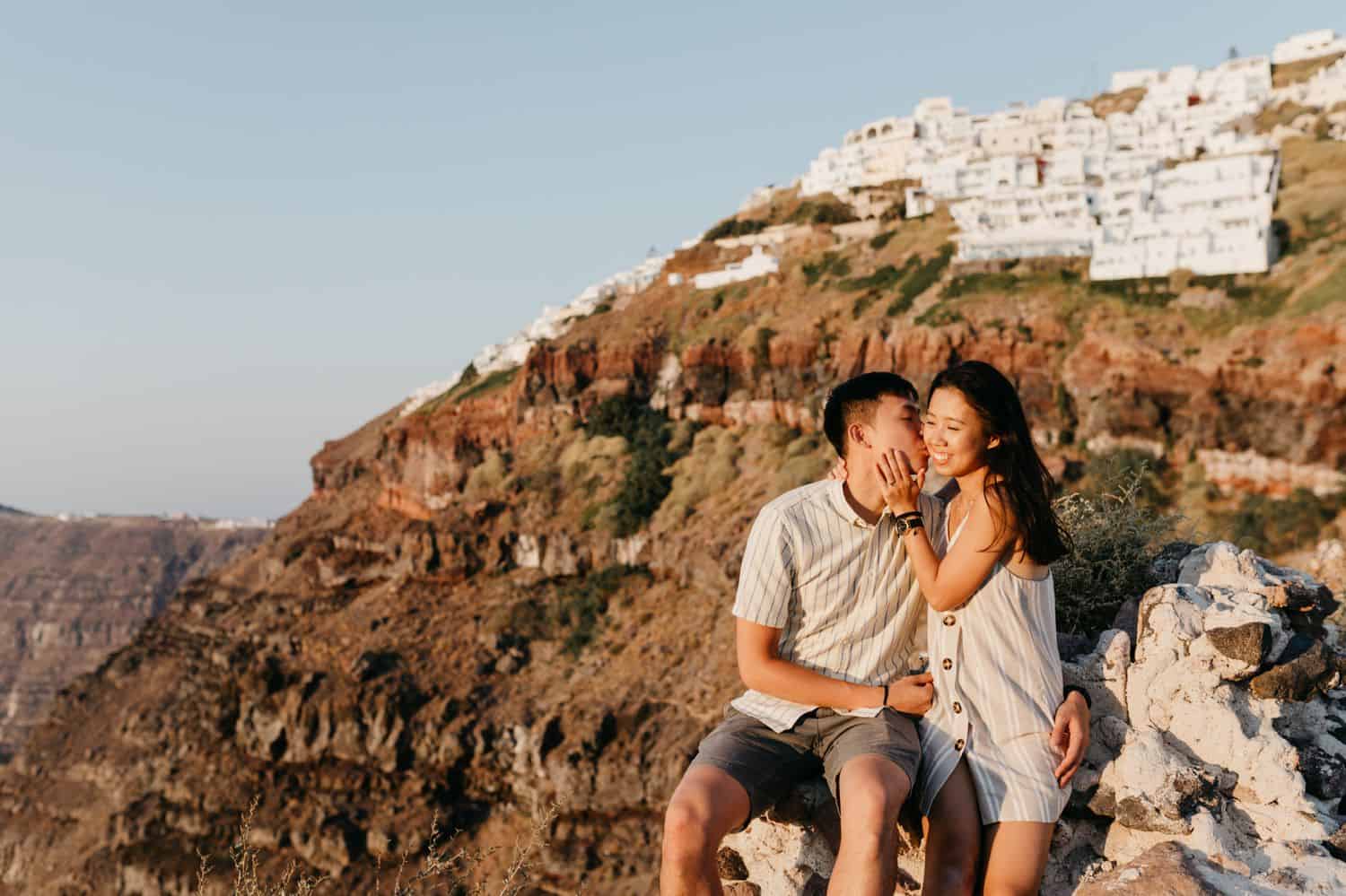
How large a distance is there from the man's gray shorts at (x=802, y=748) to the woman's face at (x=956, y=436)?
0.91 m

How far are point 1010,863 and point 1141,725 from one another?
0.94 metres

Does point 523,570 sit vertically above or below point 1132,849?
below

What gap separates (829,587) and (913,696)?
48 cm

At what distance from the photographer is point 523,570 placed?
115ft

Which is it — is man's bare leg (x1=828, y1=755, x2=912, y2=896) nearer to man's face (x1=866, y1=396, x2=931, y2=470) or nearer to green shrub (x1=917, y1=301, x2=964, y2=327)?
man's face (x1=866, y1=396, x2=931, y2=470)

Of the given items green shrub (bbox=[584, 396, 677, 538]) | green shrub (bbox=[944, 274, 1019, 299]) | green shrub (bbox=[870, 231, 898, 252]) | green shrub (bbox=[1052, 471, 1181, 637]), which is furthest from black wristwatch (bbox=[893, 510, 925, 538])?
green shrub (bbox=[870, 231, 898, 252])

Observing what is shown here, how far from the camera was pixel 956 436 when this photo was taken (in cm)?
337

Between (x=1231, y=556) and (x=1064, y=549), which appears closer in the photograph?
(x=1064, y=549)

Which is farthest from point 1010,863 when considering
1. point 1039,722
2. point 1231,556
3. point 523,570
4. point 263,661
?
point 263,661

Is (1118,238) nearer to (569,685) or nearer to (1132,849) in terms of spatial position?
(569,685)

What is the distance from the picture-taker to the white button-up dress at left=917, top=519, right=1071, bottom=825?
3148 millimetres

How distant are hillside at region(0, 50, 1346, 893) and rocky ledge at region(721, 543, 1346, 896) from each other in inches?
726

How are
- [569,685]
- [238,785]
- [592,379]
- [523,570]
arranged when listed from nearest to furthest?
[569,685], [238,785], [523,570], [592,379]

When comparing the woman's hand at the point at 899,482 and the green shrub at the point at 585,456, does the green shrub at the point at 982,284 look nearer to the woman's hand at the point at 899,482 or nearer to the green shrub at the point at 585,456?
the green shrub at the point at 585,456
